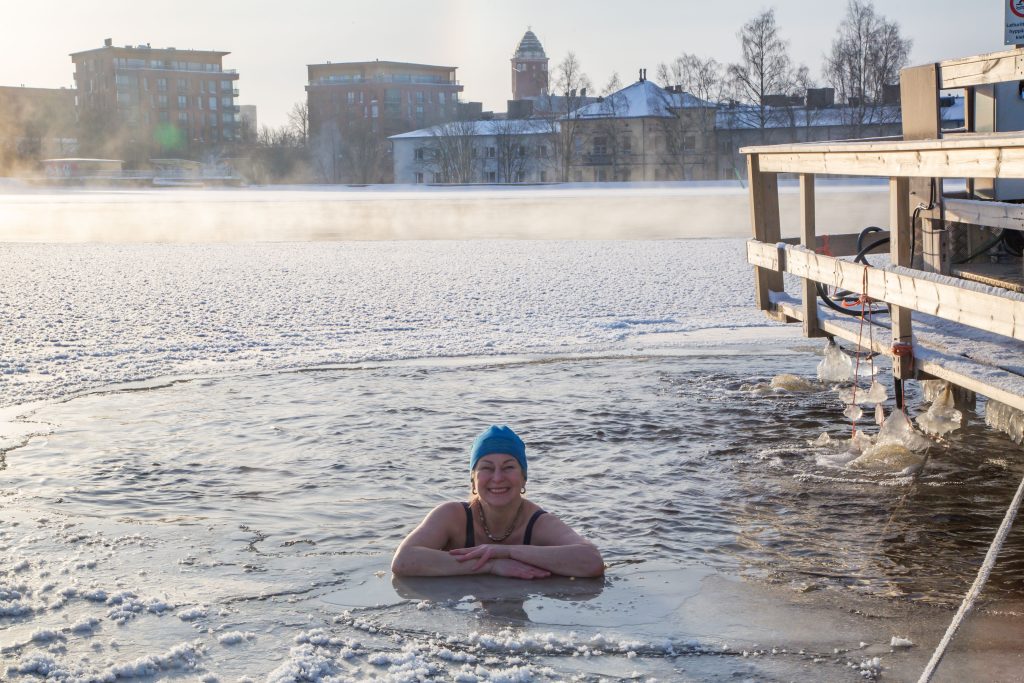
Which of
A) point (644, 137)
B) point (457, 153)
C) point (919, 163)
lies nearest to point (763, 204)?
point (919, 163)

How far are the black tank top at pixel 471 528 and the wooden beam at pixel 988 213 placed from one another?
2.85 m

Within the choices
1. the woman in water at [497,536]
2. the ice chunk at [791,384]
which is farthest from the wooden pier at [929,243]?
the woman in water at [497,536]

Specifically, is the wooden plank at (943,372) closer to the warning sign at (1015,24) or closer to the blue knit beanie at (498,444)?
the warning sign at (1015,24)

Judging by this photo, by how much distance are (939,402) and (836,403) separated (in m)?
0.89

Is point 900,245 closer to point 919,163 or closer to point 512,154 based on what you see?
point 919,163

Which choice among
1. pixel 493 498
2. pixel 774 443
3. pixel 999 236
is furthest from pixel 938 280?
pixel 999 236

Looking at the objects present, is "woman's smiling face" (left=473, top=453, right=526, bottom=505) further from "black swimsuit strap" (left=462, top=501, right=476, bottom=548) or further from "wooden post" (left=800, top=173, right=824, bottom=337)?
"wooden post" (left=800, top=173, right=824, bottom=337)

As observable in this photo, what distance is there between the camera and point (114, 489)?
6.27 m

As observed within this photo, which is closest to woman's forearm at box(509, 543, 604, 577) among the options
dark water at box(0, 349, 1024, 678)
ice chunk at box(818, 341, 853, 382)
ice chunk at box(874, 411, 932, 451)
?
dark water at box(0, 349, 1024, 678)

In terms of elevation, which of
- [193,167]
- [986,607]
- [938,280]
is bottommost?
[986,607]

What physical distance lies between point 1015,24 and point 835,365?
2870 mm

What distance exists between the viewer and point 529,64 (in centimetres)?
13912

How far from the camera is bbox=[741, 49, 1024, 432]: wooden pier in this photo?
5.31 metres

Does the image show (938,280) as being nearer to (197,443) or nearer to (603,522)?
(603,522)
